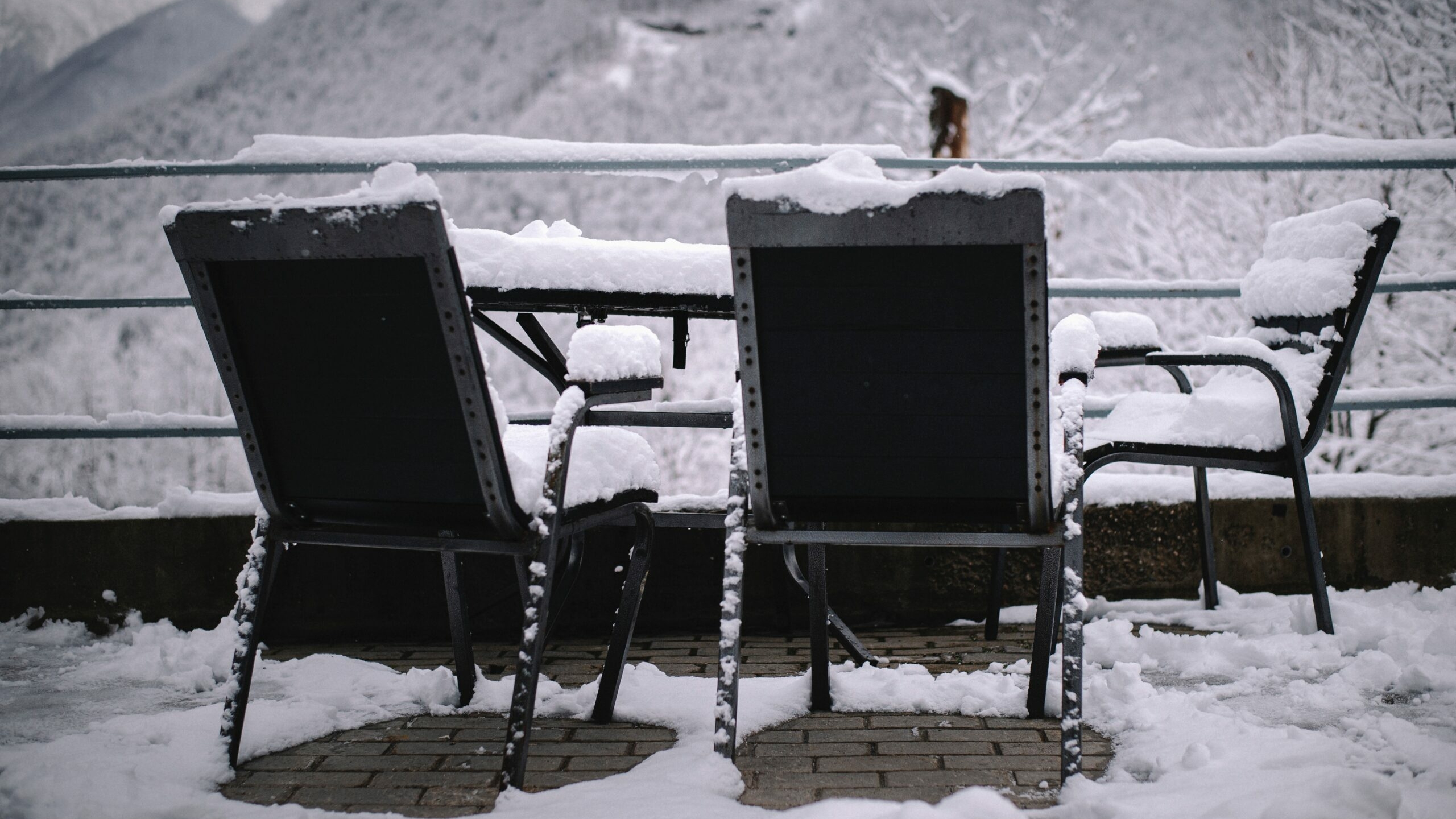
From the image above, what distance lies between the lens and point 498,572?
3150 mm

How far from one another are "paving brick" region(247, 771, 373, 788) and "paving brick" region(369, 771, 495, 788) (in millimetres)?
36

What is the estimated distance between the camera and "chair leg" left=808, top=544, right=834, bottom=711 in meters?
2.21

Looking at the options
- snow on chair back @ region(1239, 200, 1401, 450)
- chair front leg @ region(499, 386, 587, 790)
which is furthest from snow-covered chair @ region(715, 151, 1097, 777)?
snow on chair back @ region(1239, 200, 1401, 450)

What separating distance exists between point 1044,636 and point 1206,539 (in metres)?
1.14

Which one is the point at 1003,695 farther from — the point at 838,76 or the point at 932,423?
the point at 838,76

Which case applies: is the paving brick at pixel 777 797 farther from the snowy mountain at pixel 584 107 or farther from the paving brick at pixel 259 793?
the snowy mountain at pixel 584 107

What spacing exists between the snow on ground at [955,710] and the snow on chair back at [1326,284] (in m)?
0.62

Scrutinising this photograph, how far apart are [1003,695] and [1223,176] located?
1566 cm

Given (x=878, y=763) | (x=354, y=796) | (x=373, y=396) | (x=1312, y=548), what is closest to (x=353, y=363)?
(x=373, y=396)

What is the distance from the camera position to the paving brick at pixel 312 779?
1878 mm

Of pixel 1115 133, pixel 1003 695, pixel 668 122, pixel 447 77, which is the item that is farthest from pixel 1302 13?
pixel 1003 695

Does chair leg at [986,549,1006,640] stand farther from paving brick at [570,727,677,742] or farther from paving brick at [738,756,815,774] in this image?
paving brick at [570,727,677,742]

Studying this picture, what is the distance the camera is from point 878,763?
1.92m

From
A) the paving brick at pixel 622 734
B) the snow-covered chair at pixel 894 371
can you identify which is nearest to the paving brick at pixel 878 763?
the snow-covered chair at pixel 894 371
